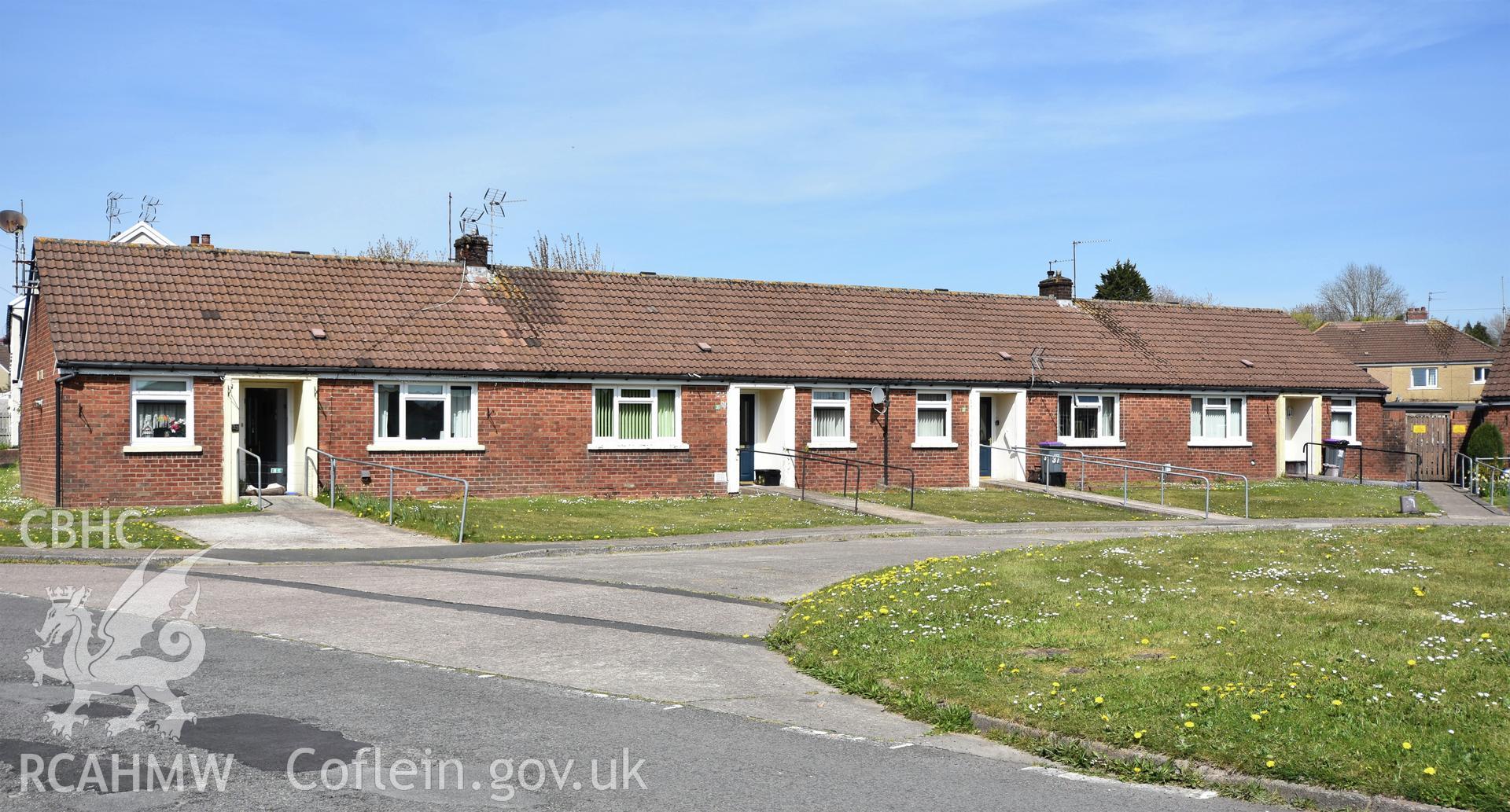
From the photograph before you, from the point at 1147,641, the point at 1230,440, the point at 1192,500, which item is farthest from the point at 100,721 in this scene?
the point at 1230,440

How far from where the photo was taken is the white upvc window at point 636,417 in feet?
95.1

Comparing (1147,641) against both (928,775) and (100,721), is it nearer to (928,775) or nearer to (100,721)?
(928,775)

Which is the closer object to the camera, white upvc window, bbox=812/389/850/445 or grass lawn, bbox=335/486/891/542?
grass lawn, bbox=335/486/891/542

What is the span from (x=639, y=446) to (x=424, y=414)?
15.2 ft

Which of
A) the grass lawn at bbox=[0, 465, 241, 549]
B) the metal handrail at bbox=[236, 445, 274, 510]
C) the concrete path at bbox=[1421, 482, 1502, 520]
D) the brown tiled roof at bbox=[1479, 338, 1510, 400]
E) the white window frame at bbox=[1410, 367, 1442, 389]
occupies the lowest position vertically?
the concrete path at bbox=[1421, 482, 1502, 520]

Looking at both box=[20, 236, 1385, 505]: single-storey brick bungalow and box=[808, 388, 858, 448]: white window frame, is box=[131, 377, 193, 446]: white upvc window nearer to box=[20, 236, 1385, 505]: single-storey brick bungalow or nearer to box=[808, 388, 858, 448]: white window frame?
box=[20, 236, 1385, 505]: single-storey brick bungalow

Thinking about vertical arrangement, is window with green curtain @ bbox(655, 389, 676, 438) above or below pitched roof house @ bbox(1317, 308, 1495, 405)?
below

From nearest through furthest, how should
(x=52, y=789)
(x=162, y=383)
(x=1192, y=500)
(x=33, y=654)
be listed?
(x=52, y=789) → (x=33, y=654) → (x=162, y=383) → (x=1192, y=500)

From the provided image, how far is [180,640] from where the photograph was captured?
1077cm

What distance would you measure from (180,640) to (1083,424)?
90.0 ft

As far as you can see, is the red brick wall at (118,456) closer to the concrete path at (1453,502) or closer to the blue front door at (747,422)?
the blue front door at (747,422)

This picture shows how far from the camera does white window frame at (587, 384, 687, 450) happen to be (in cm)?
2881

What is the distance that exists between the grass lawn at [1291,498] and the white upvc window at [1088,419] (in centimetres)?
136

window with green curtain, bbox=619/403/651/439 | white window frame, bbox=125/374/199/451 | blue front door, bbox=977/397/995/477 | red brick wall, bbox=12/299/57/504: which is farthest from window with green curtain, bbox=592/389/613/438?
blue front door, bbox=977/397/995/477
